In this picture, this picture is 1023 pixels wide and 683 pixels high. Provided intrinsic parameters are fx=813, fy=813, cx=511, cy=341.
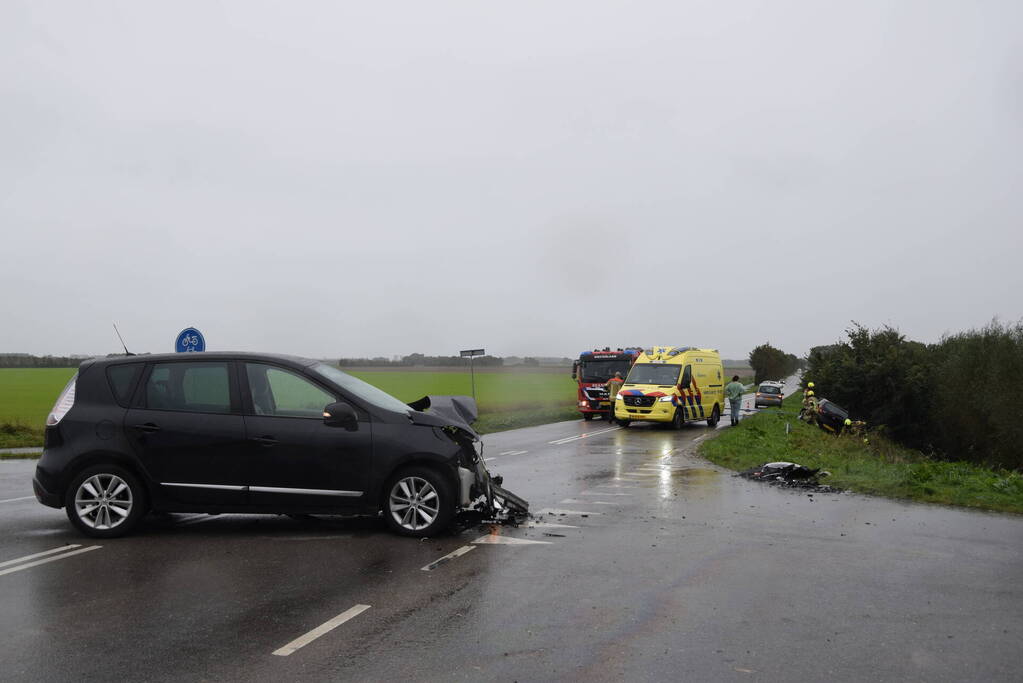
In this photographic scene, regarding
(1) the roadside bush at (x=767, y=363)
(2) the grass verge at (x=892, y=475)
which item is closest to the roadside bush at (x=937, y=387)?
(2) the grass verge at (x=892, y=475)

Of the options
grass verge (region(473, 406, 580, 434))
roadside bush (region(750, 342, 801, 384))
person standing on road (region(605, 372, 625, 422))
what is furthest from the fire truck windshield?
roadside bush (region(750, 342, 801, 384))

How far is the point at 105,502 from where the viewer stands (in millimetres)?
7711

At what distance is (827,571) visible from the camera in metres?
6.46

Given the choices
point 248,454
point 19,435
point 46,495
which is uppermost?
point 248,454

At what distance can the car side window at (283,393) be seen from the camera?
7.82m

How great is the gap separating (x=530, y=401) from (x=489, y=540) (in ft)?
132

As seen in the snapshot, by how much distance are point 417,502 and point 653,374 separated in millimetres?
19591

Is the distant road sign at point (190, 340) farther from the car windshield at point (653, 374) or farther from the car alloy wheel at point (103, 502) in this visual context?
the car windshield at point (653, 374)

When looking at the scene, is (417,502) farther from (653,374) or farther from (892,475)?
(653,374)

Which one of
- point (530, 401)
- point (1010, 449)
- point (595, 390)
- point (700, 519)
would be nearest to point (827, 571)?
point (700, 519)

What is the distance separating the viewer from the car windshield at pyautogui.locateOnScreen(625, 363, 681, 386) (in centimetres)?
2612

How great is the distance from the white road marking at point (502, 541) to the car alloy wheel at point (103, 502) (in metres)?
3.33

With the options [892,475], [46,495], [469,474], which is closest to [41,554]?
[46,495]

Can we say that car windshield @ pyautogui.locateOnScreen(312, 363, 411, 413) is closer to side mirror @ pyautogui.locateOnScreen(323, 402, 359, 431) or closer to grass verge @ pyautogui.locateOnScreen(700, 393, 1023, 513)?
side mirror @ pyautogui.locateOnScreen(323, 402, 359, 431)
